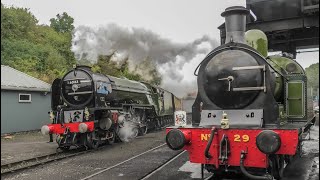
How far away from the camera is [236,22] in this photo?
6.30m

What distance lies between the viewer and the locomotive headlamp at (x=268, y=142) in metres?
5.12

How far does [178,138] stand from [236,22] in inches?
90.2

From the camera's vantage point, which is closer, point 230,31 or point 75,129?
point 230,31

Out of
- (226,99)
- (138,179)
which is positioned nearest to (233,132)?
(226,99)

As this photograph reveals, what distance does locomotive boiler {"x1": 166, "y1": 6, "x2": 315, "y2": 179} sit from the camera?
17.7 feet

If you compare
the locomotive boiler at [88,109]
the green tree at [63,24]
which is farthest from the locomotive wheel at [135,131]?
the green tree at [63,24]

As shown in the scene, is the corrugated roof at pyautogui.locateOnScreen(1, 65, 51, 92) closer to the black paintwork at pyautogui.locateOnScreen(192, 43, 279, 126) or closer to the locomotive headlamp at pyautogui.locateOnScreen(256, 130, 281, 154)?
the black paintwork at pyautogui.locateOnScreen(192, 43, 279, 126)

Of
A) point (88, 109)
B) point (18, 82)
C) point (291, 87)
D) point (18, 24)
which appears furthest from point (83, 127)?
point (18, 24)

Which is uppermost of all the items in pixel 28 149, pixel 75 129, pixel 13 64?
pixel 13 64

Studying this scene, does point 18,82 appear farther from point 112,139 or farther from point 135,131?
point 112,139

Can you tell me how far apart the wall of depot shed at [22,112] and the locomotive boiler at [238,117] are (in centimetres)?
1287

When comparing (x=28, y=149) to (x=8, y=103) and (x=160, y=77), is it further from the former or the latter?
(x=160, y=77)

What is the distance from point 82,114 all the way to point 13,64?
64.0ft

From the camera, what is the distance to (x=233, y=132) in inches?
221
